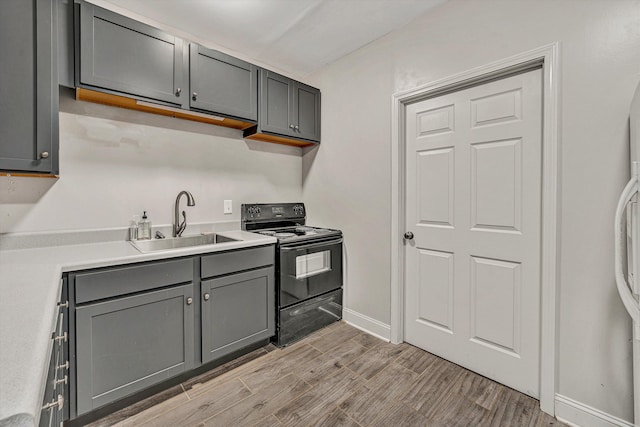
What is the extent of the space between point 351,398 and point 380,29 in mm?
2718

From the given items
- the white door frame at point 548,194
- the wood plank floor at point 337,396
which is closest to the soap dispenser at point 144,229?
the wood plank floor at point 337,396

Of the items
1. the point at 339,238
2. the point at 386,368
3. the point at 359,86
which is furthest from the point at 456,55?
the point at 386,368

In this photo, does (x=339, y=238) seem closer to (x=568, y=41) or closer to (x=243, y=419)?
(x=243, y=419)

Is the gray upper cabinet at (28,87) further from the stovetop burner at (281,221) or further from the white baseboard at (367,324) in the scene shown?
the white baseboard at (367,324)

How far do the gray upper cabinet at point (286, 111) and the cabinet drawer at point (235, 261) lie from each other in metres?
1.08

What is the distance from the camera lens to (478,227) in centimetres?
201

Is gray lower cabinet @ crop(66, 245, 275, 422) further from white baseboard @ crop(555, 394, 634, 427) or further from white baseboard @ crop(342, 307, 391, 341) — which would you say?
white baseboard @ crop(555, 394, 634, 427)

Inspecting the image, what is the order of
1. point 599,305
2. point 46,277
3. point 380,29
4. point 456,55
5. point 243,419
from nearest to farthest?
point 46,277
point 599,305
point 243,419
point 456,55
point 380,29

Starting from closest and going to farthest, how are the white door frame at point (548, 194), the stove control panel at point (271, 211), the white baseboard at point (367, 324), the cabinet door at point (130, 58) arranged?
the white door frame at point (548, 194)
the cabinet door at point (130, 58)
the white baseboard at point (367, 324)
the stove control panel at point (271, 211)

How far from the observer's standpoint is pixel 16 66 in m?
1.49

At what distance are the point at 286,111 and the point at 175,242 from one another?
4.97ft

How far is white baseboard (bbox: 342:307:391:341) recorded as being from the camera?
2502 millimetres

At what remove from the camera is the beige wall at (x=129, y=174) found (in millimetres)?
1862

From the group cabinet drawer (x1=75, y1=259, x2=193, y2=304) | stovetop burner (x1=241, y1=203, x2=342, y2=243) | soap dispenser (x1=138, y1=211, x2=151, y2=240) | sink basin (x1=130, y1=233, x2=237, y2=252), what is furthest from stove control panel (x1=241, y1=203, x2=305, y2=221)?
cabinet drawer (x1=75, y1=259, x2=193, y2=304)
